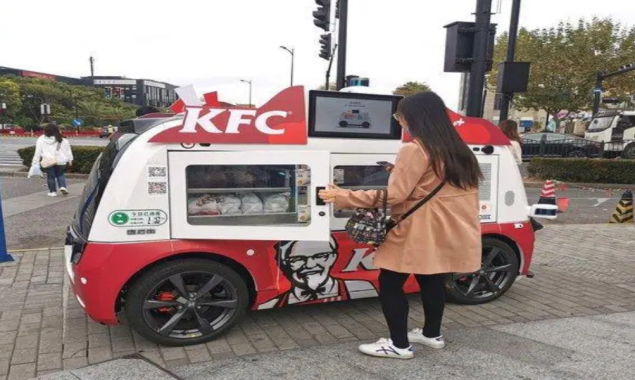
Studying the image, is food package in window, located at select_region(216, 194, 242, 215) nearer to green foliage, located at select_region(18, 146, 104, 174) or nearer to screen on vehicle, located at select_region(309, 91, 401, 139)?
screen on vehicle, located at select_region(309, 91, 401, 139)

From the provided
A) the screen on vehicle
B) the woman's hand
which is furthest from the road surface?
the woman's hand

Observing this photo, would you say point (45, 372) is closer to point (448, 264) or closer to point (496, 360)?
point (448, 264)

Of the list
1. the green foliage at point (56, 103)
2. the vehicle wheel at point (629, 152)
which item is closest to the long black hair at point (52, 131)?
the vehicle wheel at point (629, 152)

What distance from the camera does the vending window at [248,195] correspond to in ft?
10.8

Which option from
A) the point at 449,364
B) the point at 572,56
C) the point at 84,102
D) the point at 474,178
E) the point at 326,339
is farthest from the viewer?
the point at 84,102

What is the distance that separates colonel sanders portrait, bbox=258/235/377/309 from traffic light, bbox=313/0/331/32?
6891 mm

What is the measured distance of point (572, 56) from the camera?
82.2 feet

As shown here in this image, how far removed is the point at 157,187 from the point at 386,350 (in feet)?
5.94

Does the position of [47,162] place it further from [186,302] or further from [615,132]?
[615,132]

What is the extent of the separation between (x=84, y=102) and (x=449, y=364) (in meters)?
84.6

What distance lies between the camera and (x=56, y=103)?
75438mm

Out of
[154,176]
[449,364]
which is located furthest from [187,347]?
[449,364]

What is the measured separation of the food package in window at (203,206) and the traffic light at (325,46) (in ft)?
26.6

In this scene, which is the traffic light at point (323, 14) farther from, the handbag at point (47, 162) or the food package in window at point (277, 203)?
the food package in window at point (277, 203)
